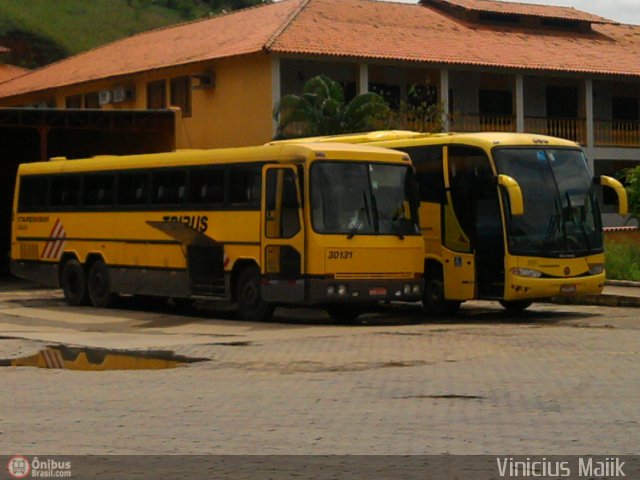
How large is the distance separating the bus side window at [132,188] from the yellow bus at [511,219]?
Result: 541 cm

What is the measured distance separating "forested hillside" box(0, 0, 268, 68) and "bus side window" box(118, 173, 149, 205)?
7936 centimetres

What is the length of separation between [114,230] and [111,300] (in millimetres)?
1423

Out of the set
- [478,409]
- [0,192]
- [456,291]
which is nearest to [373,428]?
[478,409]

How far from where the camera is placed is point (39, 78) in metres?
53.8

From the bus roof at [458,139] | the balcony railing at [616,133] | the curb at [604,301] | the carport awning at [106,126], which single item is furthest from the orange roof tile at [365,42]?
the curb at [604,301]

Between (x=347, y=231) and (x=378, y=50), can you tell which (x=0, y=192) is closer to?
(x=378, y=50)

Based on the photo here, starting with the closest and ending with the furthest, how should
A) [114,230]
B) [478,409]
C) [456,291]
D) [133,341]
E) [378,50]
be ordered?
[478,409]
[133,341]
[456,291]
[114,230]
[378,50]

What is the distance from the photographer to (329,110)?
3547 cm

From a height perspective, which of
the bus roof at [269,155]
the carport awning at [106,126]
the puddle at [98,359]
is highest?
the carport awning at [106,126]

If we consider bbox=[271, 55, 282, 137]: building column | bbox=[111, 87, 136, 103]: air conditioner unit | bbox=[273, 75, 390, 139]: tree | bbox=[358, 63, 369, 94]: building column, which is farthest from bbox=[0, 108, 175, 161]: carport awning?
bbox=[358, 63, 369, 94]: building column

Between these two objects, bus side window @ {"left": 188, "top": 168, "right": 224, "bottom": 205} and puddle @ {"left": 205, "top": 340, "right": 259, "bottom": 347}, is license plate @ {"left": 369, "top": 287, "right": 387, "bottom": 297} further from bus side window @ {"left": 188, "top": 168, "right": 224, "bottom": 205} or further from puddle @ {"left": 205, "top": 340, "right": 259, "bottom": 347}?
puddle @ {"left": 205, "top": 340, "right": 259, "bottom": 347}

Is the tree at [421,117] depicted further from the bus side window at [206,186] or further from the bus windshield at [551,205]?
the bus windshield at [551,205]

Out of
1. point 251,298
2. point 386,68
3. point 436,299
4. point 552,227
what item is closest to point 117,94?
point 386,68

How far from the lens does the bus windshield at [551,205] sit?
22781 mm
